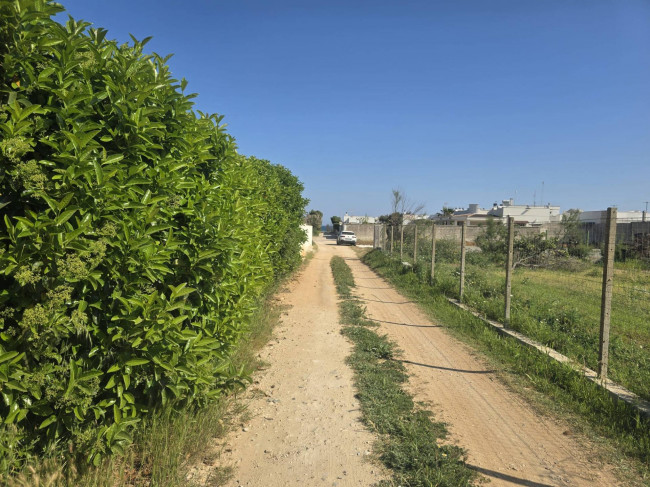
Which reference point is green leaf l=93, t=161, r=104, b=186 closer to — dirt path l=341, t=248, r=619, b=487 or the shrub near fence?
the shrub near fence

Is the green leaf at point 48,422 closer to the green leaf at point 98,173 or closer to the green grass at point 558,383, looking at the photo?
the green leaf at point 98,173

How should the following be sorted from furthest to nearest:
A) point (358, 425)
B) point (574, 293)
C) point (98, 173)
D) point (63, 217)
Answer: point (574, 293)
point (358, 425)
point (98, 173)
point (63, 217)

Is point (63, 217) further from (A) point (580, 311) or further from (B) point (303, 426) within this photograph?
(A) point (580, 311)

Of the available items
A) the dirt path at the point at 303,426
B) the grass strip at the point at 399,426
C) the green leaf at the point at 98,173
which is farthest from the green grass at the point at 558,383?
the green leaf at the point at 98,173

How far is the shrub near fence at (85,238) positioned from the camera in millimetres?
2121

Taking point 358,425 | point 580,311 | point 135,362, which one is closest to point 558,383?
point 358,425

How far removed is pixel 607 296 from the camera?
508 centimetres

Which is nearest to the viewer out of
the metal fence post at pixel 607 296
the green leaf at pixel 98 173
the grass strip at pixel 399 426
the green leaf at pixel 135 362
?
the green leaf at pixel 98 173

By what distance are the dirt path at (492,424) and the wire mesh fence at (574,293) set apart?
4.47 ft

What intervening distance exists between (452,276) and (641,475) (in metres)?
9.34

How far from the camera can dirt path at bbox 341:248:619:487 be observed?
10.7 feet

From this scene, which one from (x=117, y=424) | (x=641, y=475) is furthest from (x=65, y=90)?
(x=641, y=475)

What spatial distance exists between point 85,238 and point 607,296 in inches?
224

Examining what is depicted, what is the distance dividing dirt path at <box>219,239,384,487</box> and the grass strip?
140mm
